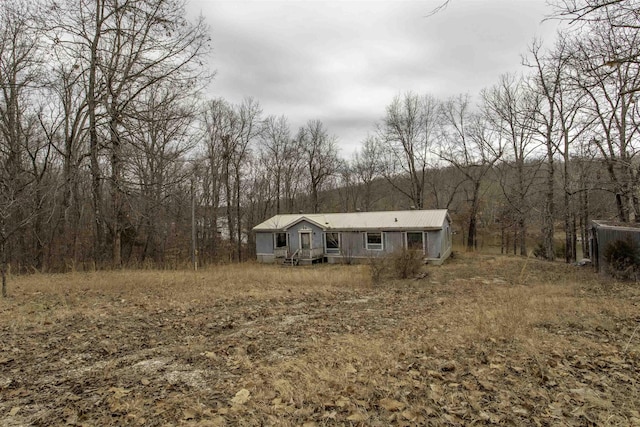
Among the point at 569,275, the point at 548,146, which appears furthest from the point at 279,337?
the point at 548,146

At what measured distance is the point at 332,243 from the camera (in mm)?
24641

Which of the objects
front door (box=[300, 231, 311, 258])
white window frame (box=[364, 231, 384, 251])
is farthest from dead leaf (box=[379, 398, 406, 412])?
front door (box=[300, 231, 311, 258])

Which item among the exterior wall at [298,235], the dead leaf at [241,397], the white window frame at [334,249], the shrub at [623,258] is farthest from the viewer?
the exterior wall at [298,235]

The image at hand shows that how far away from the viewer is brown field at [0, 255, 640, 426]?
10.4 ft

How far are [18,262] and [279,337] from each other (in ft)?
58.1

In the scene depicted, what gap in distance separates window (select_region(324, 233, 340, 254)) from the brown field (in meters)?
15.4

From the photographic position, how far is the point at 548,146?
22766mm

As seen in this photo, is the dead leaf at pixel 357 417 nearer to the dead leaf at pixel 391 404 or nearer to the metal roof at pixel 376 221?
the dead leaf at pixel 391 404

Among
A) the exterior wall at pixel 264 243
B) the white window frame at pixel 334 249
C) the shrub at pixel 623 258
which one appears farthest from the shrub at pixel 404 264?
the exterior wall at pixel 264 243

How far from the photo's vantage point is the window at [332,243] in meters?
24.4

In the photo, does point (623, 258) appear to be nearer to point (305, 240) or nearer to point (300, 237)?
point (305, 240)

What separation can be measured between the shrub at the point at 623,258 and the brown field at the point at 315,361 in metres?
4.17

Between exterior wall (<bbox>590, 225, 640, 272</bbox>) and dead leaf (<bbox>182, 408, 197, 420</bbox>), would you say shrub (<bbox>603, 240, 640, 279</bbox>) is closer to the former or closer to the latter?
exterior wall (<bbox>590, 225, 640, 272</bbox>)

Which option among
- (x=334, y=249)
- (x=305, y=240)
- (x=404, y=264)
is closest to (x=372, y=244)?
(x=334, y=249)
